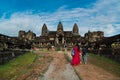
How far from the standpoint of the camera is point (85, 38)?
2849 inches

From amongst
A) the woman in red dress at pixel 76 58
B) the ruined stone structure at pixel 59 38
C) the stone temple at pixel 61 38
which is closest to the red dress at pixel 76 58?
the woman in red dress at pixel 76 58

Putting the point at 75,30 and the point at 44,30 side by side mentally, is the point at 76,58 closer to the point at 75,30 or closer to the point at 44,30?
the point at 75,30

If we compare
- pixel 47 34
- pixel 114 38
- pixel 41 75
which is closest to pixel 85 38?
pixel 47 34

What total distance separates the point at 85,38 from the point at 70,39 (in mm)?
5101

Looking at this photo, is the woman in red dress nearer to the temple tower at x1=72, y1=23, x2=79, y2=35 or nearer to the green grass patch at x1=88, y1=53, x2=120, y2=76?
the green grass patch at x1=88, y1=53, x2=120, y2=76

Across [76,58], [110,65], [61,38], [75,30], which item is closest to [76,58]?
[76,58]

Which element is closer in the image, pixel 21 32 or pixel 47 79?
pixel 47 79

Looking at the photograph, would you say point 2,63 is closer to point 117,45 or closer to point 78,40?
point 117,45

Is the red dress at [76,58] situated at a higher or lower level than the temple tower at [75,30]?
lower

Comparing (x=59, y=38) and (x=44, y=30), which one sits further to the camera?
(x=44, y=30)

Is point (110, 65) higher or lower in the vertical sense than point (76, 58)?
lower

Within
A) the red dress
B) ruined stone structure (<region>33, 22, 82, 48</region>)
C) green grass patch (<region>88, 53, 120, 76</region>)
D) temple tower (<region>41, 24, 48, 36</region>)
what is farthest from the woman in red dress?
temple tower (<region>41, 24, 48, 36</region>)

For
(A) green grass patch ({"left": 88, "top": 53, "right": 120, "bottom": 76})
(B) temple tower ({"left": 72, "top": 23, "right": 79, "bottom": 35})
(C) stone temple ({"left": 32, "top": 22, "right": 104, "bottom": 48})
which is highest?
(B) temple tower ({"left": 72, "top": 23, "right": 79, "bottom": 35})

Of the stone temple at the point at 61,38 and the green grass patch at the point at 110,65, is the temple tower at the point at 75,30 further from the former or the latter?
the green grass patch at the point at 110,65
